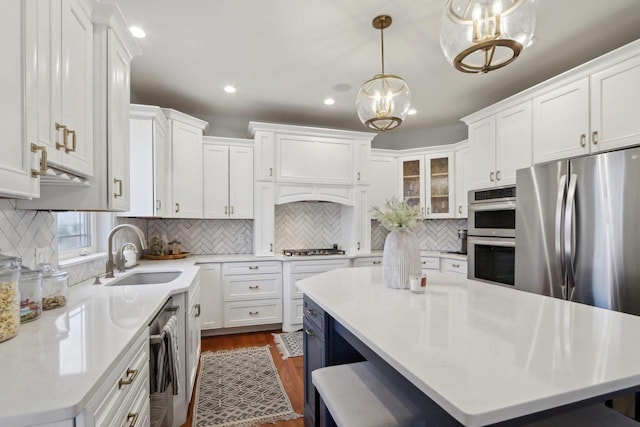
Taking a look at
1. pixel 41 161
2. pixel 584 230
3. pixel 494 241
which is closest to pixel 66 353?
pixel 41 161

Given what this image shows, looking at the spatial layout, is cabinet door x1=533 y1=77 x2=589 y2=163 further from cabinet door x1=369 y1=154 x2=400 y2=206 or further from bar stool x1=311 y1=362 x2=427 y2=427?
bar stool x1=311 y1=362 x2=427 y2=427

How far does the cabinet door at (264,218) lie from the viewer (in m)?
→ 3.75

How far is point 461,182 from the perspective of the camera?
4133 mm

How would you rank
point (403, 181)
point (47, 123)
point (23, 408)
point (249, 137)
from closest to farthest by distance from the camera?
point (23, 408)
point (47, 123)
point (249, 137)
point (403, 181)

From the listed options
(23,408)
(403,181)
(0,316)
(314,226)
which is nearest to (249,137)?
(314,226)

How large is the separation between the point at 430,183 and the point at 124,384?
4148mm

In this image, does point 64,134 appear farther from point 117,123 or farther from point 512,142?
point 512,142

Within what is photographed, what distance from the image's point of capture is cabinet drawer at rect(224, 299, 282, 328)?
11.5ft

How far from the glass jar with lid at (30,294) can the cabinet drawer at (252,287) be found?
2.21 metres

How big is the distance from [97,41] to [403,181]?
381 cm

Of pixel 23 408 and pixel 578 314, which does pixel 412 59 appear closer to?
pixel 578 314

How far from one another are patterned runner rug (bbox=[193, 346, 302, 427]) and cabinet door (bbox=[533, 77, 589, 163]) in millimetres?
2958

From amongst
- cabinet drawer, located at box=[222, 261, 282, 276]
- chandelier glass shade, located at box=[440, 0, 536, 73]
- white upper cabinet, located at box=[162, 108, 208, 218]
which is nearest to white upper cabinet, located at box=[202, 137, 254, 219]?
white upper cabinet, located at box=[162, 108, 208, 218]

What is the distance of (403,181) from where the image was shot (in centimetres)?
452
